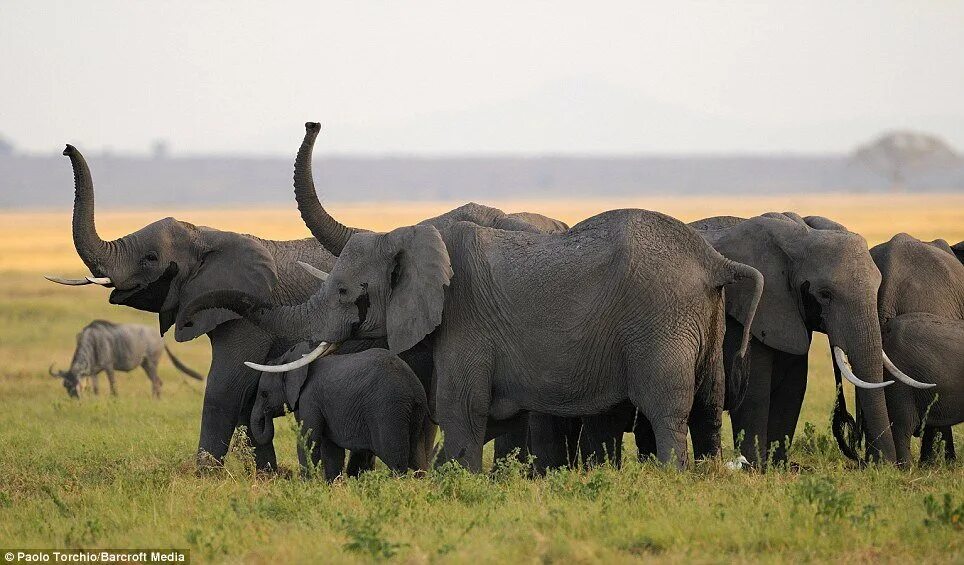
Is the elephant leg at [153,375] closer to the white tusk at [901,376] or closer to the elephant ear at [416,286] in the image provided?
the elephant ear at [416,286]

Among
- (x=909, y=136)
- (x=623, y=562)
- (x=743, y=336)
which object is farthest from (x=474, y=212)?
(x=909, y=136)

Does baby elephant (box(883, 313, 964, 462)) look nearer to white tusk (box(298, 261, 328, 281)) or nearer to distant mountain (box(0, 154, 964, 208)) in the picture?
white tusk (box(298, 261, 328, 281))

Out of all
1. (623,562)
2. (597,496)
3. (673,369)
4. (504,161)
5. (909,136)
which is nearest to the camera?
(623,562)

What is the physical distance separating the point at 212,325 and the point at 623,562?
4910 mm

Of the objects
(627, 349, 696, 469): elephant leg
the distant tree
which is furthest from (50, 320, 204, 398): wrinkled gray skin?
the distant tree

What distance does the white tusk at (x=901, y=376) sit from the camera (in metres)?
9.80

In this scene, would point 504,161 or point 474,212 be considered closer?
point 474,212

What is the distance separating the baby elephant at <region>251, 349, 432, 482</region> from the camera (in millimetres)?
10172

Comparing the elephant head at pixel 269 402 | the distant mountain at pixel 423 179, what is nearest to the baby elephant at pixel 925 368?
the elephant head at pixel 269 402

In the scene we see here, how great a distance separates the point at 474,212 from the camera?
11.6 metres

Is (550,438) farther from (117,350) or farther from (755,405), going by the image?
(117,350)

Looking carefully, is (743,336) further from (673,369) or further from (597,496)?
(597,496)

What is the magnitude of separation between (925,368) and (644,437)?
204 cm

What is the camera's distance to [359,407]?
10289mm
